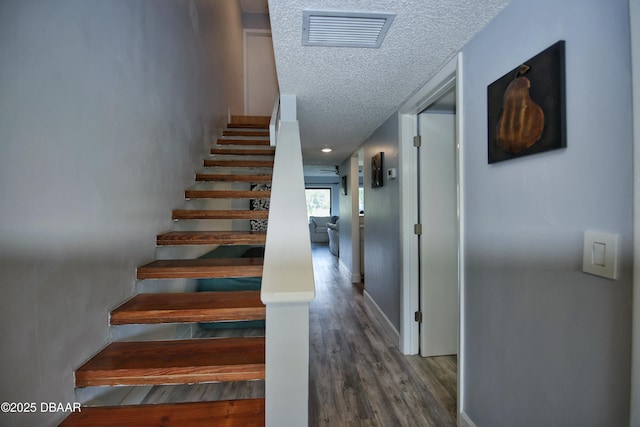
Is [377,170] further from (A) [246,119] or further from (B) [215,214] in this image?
(A) [246,119]

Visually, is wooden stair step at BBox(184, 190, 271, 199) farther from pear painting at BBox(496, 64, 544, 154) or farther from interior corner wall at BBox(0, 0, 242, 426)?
pear painting at BBox(496, 64, 544, 154)

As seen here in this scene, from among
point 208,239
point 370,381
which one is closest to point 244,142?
point 208,239

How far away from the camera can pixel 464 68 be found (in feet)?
4.60

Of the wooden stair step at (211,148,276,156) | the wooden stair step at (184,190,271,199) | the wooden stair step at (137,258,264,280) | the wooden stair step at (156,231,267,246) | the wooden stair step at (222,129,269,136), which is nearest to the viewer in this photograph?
Result: the wooden stair step at (137,258,264,280)

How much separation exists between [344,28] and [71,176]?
1.31 metres

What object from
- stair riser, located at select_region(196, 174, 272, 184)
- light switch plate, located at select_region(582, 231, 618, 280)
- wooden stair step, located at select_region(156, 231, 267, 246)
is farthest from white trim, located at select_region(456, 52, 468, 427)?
stair riser, located at select_region(196, 174, 272, 184)

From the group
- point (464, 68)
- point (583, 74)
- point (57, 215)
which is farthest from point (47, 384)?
point (464, 68)

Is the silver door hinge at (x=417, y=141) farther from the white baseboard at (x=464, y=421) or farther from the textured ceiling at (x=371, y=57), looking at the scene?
the white baseboard at (x=464, y=421)

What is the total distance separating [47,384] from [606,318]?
1842mm

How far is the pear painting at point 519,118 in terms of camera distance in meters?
0.98

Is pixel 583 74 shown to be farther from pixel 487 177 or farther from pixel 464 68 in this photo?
pixel 464 68

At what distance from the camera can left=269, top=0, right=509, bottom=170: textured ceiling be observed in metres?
1.11

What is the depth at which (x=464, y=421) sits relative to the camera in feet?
4.85

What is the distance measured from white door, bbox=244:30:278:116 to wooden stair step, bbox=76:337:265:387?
508 cm
